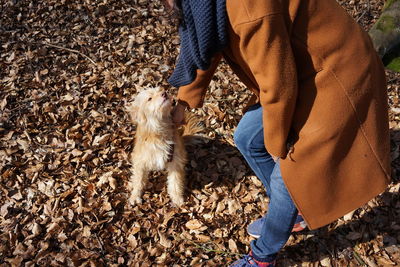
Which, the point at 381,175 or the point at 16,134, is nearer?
the point at 381,175

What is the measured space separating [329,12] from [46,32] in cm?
583

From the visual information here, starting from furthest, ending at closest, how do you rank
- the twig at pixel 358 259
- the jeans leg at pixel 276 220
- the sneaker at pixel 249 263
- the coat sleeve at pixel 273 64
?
1. the twig at pixel 358 259
2. the sneaker at pixel 249 263
3. the jeans leg at pixel 276 220
4. the coat sleeve at pixel 273 64

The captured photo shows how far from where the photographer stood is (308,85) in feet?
7.48

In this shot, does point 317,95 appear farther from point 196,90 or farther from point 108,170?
point 108,170

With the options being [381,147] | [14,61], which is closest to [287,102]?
[381,147]

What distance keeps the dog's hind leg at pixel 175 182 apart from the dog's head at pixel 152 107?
714 mm

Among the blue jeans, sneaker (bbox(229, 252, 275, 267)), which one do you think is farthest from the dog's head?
sneaker (bbox(229, 252, 275, 267))

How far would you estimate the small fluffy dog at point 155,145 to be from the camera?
398 cm

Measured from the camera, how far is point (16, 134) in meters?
5.04

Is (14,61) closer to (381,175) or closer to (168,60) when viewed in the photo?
(168,60)

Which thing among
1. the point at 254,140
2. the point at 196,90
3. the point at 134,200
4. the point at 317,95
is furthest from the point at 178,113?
the point at 317,95

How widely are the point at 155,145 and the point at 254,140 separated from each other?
1501mm

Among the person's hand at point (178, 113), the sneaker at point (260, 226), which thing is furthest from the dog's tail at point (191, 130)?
the sneaker at point (260, 226)

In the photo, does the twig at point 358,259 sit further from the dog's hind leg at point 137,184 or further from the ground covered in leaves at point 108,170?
the dog's hind leg at point 137,184
